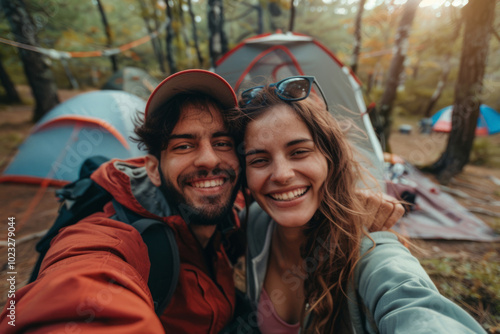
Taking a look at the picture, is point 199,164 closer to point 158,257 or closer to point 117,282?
point 158,257

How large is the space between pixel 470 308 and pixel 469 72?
513 cm

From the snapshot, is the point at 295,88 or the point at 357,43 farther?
the point at 357,43

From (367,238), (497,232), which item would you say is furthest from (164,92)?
(497,232)

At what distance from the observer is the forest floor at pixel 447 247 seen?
188 cm

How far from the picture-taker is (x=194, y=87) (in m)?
1.48

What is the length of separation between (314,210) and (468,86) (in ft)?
19.2

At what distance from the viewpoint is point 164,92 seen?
1.44 m

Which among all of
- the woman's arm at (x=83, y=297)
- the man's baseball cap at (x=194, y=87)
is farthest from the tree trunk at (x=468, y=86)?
the woman's arm at (x=83, y=297)

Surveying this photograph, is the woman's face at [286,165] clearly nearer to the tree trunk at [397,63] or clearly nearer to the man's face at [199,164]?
the man's face at [199,164]

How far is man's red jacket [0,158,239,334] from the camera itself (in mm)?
667

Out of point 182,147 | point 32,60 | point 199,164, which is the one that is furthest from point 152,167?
point 32,60

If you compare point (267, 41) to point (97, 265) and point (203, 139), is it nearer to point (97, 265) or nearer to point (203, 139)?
point (203, 139)

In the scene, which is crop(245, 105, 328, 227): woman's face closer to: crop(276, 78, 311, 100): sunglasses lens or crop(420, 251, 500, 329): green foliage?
crop(276, 78, 311, 100): sunglasses lens

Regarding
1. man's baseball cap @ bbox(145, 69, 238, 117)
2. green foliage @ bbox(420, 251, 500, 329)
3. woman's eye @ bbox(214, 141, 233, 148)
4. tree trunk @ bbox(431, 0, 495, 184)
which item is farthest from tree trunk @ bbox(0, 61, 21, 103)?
tree trunk @ bbox(431, 0, 495, 184)
